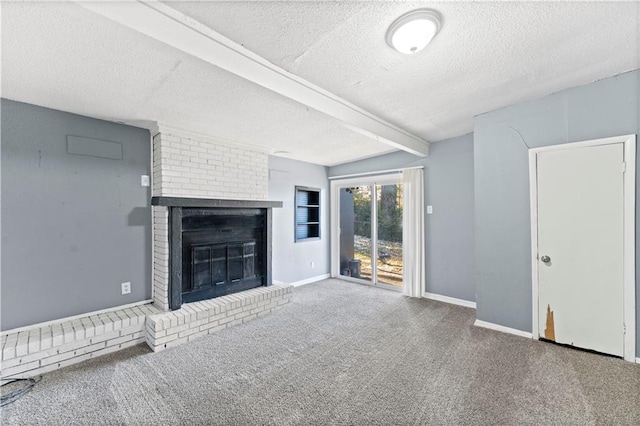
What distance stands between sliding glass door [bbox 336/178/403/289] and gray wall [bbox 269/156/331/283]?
0.34 meters

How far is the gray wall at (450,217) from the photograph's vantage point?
3941mm

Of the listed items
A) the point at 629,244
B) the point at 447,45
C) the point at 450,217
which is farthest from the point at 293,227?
the point at 629,244

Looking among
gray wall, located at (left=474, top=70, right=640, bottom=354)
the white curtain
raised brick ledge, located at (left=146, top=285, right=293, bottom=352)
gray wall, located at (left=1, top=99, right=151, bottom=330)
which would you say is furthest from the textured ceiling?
raised brick ledge, located at (left=146, top=285, right=293, bottom=352)

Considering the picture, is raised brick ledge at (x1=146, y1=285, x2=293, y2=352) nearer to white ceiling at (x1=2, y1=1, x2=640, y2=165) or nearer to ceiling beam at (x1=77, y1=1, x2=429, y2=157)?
white ceiling at (x1=2, y1=1, x2=640, y2=165)

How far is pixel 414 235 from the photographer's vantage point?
4406 millimetres

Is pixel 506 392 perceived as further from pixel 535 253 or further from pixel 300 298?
pixel 300 298

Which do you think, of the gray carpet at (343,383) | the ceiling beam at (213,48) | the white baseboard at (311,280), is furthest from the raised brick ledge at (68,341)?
the ceiling beam at (213,48)

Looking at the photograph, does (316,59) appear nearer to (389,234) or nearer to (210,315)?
(210,315)

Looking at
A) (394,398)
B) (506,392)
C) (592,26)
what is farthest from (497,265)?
(592,26)

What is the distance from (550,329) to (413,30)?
317cm

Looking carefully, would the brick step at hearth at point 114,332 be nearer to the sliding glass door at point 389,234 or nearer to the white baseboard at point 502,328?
the sliding glass door at point 389,234

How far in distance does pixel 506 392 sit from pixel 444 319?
1.45 m

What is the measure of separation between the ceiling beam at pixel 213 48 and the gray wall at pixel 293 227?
7.13 ft

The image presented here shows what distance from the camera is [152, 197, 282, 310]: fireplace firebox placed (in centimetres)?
306
